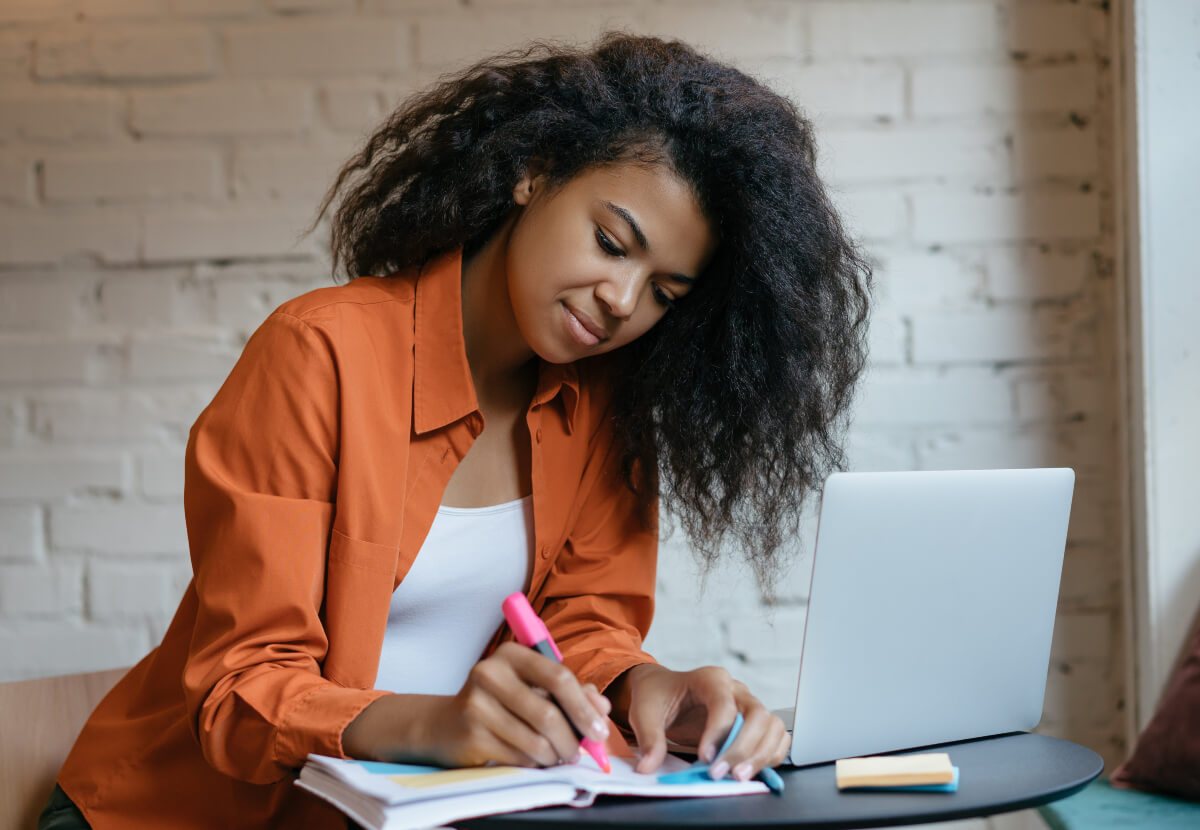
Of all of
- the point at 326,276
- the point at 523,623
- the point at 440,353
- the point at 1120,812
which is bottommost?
the point at 1120,812

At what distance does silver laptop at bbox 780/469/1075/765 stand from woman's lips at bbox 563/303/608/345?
0.37 metres

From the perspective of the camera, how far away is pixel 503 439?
1149mm

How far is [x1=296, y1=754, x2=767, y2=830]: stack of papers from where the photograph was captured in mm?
593

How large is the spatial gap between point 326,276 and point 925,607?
3.88 ft

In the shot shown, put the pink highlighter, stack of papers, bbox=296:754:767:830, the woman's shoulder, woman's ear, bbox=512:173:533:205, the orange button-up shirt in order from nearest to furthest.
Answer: stack of papers, bbox=296:754:767:830 → the pink highlighter → the orange button-up shirt → the woman's shoulder → woman's ear, bbox=512:173:533:205

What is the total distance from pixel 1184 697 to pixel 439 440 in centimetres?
106

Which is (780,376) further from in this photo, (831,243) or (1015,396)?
(1015,396)

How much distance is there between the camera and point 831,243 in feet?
3.67

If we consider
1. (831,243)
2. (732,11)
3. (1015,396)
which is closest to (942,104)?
(732,11)

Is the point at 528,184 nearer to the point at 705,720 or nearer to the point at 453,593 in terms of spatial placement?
the point at 453,593

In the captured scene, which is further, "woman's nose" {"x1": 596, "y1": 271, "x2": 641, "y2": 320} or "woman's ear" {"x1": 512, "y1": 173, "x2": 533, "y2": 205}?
"woman's ear" {"x1": 512, "y1": 173, "x2": 533, "y2": 205}

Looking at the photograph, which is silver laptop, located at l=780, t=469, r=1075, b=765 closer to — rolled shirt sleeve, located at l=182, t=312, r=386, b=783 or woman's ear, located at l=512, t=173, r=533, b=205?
rolled shirt sleeve, located at l=182, t=312, r=386, b=783

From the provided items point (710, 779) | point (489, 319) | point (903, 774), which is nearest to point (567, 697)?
point (710, 779)

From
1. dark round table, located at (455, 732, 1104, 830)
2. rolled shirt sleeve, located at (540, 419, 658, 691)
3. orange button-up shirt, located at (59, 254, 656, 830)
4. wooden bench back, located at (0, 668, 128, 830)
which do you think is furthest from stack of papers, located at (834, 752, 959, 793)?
wooden bench back, located at (0, 668, 128, 830)
